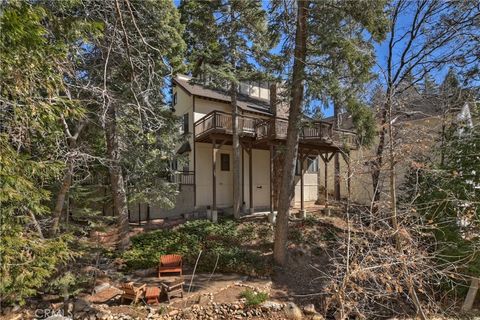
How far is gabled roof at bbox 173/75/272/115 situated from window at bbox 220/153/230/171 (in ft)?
9.50

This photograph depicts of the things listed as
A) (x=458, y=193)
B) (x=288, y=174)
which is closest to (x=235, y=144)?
(x=288, y=174)

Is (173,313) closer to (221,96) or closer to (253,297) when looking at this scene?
(253,297)

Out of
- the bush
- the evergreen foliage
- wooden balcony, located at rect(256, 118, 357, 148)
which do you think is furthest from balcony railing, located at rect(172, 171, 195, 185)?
the evergreen foliage

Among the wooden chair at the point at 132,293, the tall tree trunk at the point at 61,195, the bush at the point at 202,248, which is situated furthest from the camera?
the bush at the point at 202,248

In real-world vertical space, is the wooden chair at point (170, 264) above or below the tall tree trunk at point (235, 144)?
below

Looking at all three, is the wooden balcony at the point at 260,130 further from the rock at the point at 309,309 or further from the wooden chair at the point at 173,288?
the rock at the point at 309,309

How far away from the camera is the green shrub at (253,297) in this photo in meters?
7.35

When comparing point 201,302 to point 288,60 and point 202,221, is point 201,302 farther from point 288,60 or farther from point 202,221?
point 288,60

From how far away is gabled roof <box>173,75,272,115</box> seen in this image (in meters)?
15.8

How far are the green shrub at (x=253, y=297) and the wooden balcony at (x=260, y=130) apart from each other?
7949mm

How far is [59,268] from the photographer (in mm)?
6562

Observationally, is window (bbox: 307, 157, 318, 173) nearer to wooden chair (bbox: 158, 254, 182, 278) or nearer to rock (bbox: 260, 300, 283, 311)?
wooden chair (bbox: 158, 254, 182, 278)

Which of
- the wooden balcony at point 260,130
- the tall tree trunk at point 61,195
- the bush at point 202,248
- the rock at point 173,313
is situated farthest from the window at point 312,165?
the tall tree trunk at point 61,195

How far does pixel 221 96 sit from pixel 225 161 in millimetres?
3831
